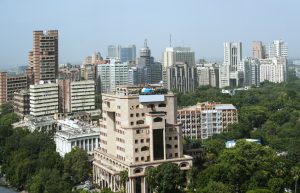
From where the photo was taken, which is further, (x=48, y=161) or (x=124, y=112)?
(x=48, y=161)

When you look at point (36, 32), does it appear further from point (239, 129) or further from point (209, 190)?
point (209, 190)

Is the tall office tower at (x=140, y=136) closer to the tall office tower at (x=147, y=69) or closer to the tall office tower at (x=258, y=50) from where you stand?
the tall office tower at (x=147, y=69)

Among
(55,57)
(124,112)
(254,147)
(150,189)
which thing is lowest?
(150,189)

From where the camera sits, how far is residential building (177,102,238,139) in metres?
29.8

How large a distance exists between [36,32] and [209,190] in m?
25.9

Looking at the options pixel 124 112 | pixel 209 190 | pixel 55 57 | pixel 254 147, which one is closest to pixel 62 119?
pixel 55 57

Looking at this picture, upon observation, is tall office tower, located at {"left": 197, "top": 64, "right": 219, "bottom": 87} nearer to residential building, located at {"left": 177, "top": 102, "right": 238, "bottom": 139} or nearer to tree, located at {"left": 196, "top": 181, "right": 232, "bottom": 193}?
residential building, located at {"left": 177, "top": 102, "right": 238, "bottom": 139}

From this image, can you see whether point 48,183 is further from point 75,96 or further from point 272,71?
point 272,71

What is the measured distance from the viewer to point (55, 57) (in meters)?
38.3

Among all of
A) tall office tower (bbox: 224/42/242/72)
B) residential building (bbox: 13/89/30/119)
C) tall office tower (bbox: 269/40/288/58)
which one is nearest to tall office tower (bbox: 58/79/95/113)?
residential building (bbox: 13/89/30/119)

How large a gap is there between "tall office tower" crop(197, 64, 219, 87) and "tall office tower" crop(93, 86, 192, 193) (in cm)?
3728

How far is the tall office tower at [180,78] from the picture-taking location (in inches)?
1946

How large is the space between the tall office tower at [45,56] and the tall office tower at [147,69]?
15786 mm

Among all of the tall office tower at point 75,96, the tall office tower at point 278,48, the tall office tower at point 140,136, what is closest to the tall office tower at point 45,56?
the tall office tower at point 75,96
